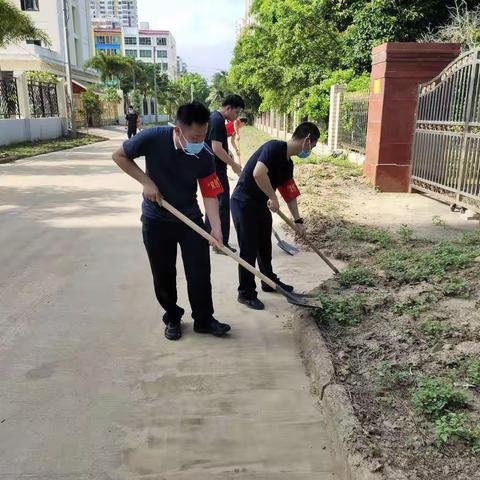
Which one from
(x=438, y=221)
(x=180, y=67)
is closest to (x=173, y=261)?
(x=438, y=221)

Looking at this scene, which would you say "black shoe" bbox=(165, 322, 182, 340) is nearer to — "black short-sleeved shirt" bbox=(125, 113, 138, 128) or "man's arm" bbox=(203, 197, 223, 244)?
"man's arm" bbox=(203, 197, 223, 244)

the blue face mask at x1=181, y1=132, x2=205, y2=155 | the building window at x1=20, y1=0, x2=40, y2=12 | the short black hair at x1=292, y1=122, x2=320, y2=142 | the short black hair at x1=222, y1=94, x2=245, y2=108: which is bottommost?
the blue face mask at x1=181, y1=132, x2=205, y2=155

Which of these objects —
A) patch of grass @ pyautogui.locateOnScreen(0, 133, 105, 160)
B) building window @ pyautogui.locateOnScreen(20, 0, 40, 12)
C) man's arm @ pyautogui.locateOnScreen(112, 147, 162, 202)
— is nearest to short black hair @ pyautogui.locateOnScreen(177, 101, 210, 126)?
man's arm @ pyautogui.locateOnScreen(112, 147, 162, 202)

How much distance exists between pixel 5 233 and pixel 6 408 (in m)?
4.16

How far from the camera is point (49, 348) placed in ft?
11.2

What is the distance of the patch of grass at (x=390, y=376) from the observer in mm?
2723

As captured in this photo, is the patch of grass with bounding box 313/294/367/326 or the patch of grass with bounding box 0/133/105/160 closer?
the patch of grass with bounding box 313/294/367/326

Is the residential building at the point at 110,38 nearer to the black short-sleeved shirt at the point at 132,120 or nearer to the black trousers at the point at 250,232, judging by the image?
the black short-sleeved shirt at the point at 132,120

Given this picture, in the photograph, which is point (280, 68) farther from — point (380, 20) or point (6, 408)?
point (6, 408)

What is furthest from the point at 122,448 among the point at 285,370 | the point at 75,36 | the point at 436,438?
the point at 75,36

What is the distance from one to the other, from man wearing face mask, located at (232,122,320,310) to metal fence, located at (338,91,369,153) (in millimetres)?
7922

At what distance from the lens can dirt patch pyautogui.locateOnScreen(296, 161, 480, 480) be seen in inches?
86.9

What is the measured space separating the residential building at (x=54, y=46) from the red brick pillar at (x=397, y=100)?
24.6 meters

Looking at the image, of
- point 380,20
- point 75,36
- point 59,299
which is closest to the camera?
point 59,299
